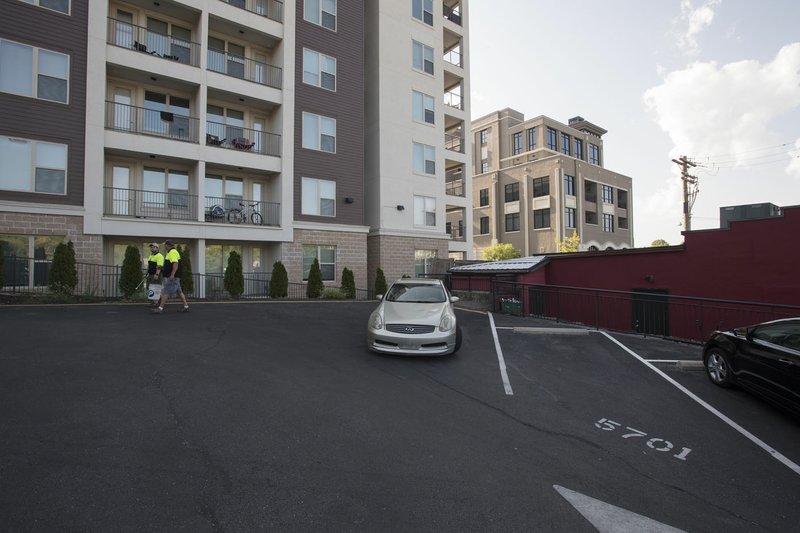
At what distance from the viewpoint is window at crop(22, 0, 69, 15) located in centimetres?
1449

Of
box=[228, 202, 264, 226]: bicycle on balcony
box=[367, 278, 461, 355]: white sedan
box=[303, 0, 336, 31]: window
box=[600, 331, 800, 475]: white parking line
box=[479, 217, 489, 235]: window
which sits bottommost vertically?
box=[600, 331, 800, 475]: white parking line

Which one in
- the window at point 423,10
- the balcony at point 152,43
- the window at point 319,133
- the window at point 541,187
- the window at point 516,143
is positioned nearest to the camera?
the balcony at point 152,43

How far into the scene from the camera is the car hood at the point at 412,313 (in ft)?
25.3

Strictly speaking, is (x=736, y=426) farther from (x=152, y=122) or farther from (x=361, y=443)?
(x=152, y=122)

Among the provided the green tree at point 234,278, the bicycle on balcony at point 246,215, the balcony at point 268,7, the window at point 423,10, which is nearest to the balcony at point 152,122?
the bicycle on balcony at point 246,215

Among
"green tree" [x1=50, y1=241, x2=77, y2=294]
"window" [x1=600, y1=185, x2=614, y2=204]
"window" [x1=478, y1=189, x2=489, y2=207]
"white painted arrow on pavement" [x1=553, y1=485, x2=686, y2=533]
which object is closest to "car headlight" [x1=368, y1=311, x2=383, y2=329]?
"white painted arrow on pavement" [x1=553, y1=485, x2=686, y2=533]

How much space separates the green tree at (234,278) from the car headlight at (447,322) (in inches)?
438

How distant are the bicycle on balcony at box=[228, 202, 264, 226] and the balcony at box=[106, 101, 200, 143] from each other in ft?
11.1

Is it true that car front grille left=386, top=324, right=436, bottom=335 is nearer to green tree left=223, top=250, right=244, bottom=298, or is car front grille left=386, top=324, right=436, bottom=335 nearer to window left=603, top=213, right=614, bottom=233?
green tree left=223, top=250, right=244, bottom=298

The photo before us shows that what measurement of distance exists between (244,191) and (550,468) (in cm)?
1881

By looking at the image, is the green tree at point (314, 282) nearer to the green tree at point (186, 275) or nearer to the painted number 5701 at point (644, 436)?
the green tree at point (186, 275)

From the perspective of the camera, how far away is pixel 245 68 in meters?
19.4

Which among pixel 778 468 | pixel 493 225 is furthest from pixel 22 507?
pixel 493 225

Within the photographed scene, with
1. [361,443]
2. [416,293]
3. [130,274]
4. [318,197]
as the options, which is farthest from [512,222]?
[361,443]
